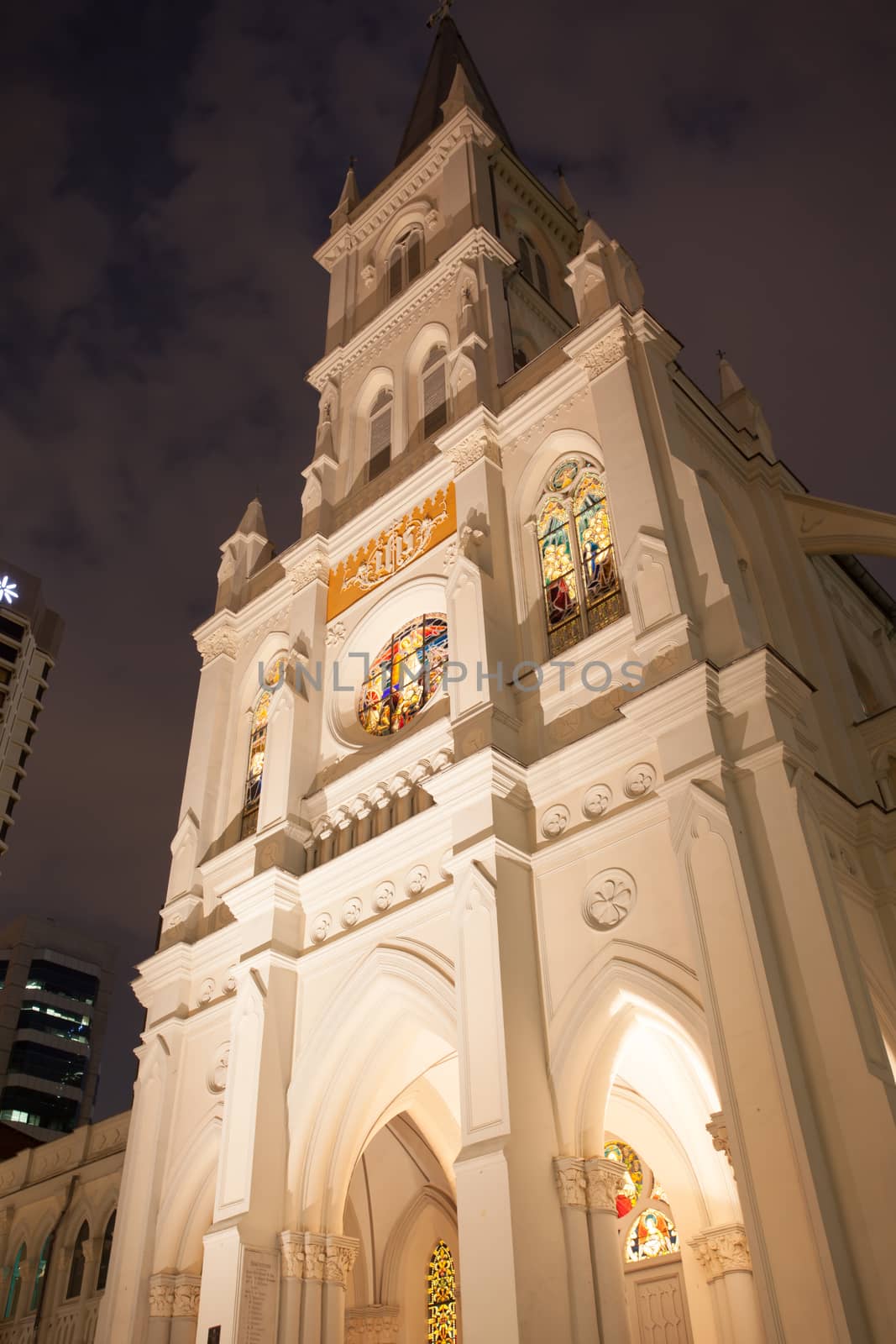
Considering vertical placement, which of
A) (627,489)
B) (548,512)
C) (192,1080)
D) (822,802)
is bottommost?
(192,1080)

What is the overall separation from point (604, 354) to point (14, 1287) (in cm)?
1975

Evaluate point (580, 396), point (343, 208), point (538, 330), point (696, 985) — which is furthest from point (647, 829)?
point (343, 208)

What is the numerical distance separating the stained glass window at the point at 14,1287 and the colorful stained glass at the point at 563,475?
17122 millimetres

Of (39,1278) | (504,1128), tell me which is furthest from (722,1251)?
(39,1278)

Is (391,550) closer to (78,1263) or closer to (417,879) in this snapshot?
(417,879)

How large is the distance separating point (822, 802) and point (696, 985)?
143 inches

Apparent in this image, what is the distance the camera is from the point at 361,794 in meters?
15.6

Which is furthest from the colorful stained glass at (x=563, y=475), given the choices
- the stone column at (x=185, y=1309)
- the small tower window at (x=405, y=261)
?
the stone column at (x=185, y=1309)

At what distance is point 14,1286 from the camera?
2092cm

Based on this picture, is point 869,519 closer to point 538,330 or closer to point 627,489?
point 627,489

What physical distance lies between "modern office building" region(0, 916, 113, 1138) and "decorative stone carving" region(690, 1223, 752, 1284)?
2381 inches

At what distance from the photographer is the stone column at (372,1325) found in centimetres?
1616

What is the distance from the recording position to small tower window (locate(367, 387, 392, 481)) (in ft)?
69.9

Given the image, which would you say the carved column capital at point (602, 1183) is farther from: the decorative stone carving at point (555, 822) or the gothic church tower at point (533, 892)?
the decorative stone carving at point (555, 822)
